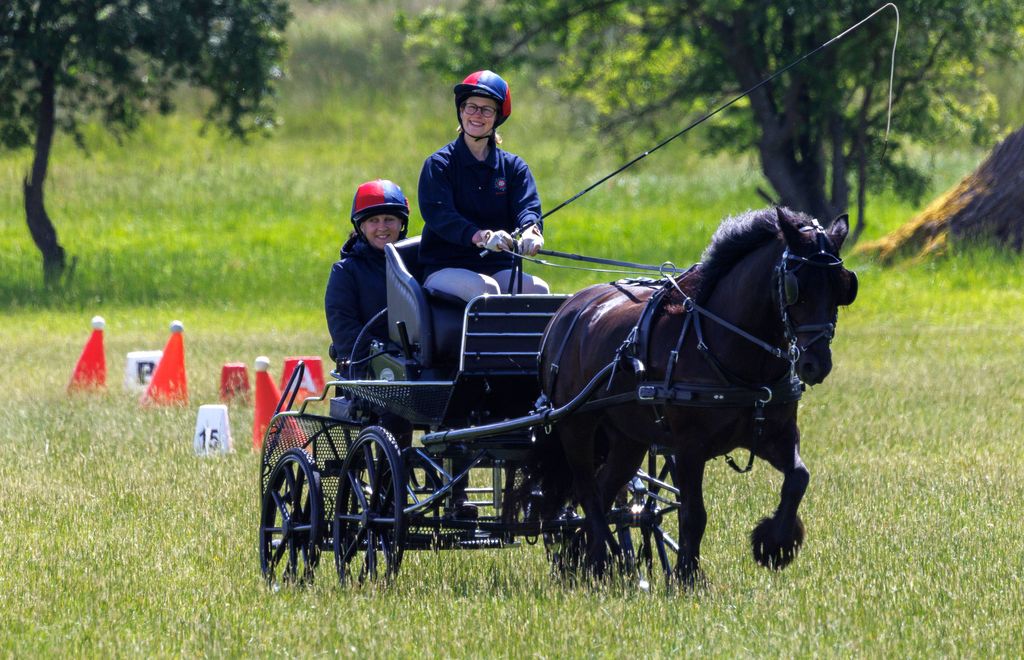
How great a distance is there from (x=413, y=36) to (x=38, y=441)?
20.0m

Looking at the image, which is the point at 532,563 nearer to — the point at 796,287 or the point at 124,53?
the point at 796,287

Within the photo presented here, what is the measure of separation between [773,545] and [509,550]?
2157mm

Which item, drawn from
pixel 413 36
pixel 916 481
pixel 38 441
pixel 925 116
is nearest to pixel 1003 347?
pixel 916 481

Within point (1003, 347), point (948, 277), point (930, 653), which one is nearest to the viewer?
point (930, 653)

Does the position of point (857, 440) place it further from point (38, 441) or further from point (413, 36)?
point (413, 36)

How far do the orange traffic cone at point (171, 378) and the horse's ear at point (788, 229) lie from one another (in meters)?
9.04

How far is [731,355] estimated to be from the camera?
21.5 feet

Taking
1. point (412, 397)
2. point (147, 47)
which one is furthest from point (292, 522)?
point (147, 47)

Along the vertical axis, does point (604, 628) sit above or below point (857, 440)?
below

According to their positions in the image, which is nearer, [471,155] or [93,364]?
[471,155]

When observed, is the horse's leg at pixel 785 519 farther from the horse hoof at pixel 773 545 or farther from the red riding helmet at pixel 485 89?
the red riding helmet at pixel 485 89

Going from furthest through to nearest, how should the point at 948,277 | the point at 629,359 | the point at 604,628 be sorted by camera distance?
the point at 948,277 < the point at 629,359 < the point at 604,628

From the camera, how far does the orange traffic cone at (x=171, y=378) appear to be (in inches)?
574

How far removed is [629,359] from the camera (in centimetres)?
688
